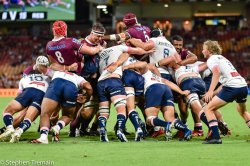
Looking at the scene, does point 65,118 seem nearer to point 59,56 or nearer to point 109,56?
point 59,56

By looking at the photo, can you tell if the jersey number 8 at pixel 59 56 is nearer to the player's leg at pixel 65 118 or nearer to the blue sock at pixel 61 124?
the player's leg at pixel 65 118

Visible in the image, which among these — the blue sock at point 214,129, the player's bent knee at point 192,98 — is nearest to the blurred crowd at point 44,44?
the player's bent knee at point 192,98

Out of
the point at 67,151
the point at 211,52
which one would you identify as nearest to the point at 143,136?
the point at 211,52

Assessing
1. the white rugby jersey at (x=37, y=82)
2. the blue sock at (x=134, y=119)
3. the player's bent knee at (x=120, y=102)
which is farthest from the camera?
the white rugby jersey at (x=37, y=82)

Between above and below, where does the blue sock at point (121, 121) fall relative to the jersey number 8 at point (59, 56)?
below

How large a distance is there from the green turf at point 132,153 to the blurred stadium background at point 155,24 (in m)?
29.9

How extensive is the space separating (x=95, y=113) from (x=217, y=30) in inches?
1210

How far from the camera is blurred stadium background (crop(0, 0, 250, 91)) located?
41.9 m

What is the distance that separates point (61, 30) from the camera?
12.4m

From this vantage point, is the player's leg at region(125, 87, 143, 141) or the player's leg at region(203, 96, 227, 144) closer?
the player's leg at region(203, 96, 227, 144)

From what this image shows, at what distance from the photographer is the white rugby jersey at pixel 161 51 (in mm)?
13625

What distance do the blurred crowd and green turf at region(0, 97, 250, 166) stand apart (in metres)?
27.7

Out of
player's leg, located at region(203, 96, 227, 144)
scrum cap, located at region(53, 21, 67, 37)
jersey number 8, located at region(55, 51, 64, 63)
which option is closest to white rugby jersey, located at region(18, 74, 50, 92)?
jersey number 8, located at region(55, 51, 64, 63)

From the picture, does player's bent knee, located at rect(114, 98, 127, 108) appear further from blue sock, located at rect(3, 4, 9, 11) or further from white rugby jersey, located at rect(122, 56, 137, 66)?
blue sock, located at rect(3, 4, 9, 11)
